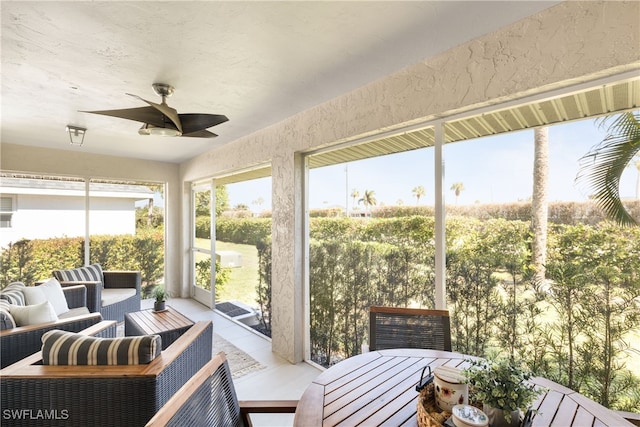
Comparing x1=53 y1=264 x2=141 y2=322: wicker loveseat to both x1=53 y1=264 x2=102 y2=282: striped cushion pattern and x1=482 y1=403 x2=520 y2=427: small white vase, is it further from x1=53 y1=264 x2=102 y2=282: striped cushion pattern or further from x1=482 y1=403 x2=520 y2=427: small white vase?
x1=482 y1=403 x2=520 y2=427: small white vase

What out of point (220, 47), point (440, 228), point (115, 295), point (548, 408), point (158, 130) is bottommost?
point (115, 295)

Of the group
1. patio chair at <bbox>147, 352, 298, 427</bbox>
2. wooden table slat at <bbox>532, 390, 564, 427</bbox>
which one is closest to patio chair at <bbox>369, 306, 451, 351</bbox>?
wooden table slat at <bbox>532, 390, 564, 427</bbox>

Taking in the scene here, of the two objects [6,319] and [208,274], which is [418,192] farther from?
[208,274]

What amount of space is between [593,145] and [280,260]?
107 inches

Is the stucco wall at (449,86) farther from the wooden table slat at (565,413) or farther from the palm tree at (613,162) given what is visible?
the wooden table slat at (565,413)

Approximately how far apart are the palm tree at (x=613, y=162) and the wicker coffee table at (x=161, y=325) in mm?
3194

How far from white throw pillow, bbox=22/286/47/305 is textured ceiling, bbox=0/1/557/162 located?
1.76m

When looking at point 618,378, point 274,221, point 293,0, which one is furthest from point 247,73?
point 618,378

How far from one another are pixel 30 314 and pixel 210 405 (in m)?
2.39

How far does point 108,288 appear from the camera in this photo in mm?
4344

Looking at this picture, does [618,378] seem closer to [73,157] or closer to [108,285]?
[108,285]

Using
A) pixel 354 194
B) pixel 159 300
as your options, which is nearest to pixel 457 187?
pixel 354 194

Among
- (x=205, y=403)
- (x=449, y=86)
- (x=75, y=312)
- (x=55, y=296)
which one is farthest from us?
(x=75, y=312)

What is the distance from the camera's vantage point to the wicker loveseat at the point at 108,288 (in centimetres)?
361
